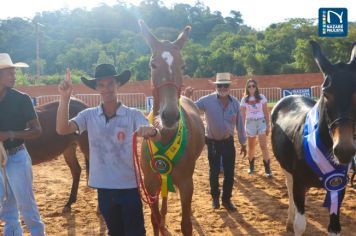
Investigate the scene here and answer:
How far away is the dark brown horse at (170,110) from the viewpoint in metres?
3.61

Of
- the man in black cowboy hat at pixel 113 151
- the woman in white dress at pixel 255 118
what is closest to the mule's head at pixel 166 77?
the man in black cowboy hat at pixel 113 151

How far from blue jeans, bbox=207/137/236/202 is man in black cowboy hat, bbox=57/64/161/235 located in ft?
9.77

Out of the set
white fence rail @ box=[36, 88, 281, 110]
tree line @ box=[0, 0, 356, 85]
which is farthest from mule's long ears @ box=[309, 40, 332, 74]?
tree line @ box=[0, 0, 356, 85]

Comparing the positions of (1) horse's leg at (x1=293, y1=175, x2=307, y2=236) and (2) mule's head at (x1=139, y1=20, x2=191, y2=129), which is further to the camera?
(1) horse's leg at (x1=293, y1=175, x2=307, y2=236)

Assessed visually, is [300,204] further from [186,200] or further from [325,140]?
[186,200]

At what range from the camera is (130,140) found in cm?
335

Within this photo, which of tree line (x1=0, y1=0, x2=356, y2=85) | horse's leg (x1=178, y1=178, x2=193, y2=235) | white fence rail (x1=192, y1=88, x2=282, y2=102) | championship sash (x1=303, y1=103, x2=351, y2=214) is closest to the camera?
championship sash (x1=303, y1=103, x2=351, y2=214)

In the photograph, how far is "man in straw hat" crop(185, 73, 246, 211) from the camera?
619cm

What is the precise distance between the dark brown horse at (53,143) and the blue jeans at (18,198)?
6.90 ft

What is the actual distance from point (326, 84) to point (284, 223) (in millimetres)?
2839

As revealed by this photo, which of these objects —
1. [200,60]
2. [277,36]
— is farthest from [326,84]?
[277,36]

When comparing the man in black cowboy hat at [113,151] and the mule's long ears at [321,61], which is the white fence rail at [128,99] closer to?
the man in black cowboy hat at [113,151]

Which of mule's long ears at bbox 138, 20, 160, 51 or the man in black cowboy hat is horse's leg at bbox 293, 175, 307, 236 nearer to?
the man in black cowboy hat

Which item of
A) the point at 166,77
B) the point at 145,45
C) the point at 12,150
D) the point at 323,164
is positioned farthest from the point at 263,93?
the point at 145,45
